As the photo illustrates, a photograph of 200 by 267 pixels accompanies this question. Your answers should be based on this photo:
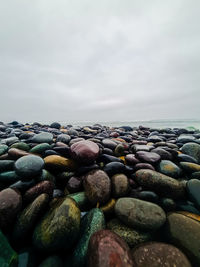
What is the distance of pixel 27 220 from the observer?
1076 millimetres

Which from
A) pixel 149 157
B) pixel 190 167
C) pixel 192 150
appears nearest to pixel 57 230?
pixel 149 157

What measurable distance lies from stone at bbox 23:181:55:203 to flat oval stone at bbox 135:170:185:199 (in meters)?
1.10

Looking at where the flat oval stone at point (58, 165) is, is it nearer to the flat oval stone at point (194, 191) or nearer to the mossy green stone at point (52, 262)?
the mossy green stone at point (52, 262)

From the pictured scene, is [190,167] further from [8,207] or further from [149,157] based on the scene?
[8,207]

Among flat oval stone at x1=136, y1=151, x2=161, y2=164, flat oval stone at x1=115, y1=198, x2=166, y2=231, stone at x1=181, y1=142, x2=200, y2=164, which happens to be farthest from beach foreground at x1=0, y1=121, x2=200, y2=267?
stone at x1=181, y1=142, x2=200, y2=164

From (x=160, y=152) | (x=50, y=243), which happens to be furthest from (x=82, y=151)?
(x=160, y=152)

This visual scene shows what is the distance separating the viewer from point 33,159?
165 cm

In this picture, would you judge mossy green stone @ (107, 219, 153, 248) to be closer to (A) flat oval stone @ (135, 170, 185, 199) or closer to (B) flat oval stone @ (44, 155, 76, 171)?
(A) flat oval stone @ (135, 170, 185, 199)

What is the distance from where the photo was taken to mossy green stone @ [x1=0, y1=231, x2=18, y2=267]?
87 cm

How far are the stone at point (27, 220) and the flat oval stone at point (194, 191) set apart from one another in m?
1.56

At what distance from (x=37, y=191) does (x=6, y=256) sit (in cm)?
52

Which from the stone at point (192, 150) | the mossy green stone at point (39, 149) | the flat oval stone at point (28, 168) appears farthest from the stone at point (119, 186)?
the stone at point (192, 150)

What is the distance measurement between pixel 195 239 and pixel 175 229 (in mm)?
139

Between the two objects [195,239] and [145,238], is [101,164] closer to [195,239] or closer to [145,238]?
[145,238]
